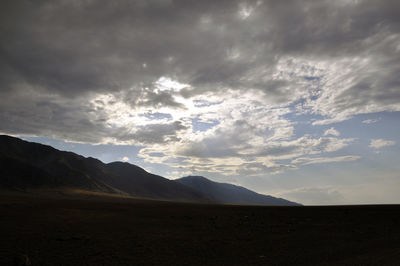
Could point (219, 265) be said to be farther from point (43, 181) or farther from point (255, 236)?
point (43, 181)

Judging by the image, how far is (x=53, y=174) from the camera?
149m

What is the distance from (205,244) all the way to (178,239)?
2629 millimetres

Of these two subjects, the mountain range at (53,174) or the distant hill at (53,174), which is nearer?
the mountain range at (53,174)

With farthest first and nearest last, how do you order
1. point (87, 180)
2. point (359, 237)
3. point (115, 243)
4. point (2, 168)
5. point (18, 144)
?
point (18, 144), point (87, 180), point (2, 168), point (359, 237), point (115, 243)

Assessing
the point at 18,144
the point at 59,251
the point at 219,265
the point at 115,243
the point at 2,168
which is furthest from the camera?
the point at 18,144

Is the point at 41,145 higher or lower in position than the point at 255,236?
higher

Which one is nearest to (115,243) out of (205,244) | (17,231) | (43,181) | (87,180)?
(205,244)

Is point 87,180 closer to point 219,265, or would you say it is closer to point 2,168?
point 2,168

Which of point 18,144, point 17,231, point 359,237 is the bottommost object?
point 17,231

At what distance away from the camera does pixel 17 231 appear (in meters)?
20.8

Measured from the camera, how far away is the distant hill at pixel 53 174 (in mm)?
118000

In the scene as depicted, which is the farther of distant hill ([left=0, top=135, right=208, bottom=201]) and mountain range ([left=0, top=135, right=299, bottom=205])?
distant hill ([left=0, top=135, right=208, bottom=201])

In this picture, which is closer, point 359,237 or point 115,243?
point 115,243

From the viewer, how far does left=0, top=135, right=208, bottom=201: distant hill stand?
11800 centimetres
